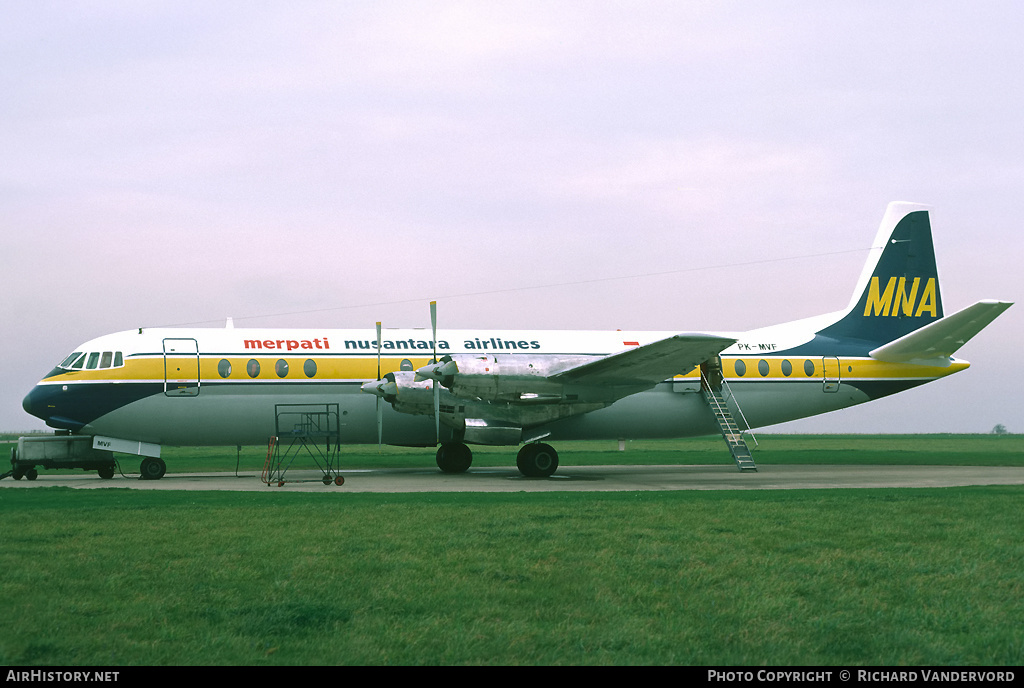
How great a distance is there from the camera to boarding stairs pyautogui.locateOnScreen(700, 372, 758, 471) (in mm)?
24297

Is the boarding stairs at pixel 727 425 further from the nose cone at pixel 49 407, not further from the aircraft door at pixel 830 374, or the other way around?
the nose cone at pixel 49 407

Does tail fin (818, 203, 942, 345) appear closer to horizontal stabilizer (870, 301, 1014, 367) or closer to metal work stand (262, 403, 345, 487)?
horizontal stabilizer (870, 301, 1014, 367)

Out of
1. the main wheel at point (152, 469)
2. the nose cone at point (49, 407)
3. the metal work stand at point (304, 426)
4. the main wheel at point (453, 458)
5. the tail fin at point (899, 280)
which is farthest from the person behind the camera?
the tail fin at point (899, 280)

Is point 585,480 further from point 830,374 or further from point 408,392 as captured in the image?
point 830,374

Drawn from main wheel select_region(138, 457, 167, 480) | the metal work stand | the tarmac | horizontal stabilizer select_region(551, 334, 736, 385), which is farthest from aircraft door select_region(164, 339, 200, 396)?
horizontal stabilizer select_region(551, 334, 736, 385)

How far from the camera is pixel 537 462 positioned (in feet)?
77.7

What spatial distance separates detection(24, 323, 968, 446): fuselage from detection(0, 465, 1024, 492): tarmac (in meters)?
1.37

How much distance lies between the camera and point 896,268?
97.6ft

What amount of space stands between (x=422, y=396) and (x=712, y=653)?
1632 centimetres

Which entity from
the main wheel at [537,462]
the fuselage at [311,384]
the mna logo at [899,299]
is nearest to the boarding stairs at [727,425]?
the fuselage at [311,384]

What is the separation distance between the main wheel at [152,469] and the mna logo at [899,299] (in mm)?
22816

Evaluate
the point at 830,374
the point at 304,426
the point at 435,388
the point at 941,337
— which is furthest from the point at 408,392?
the point at 941,337

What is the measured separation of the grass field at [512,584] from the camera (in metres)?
6.85

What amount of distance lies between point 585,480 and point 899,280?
1441 centimetres
